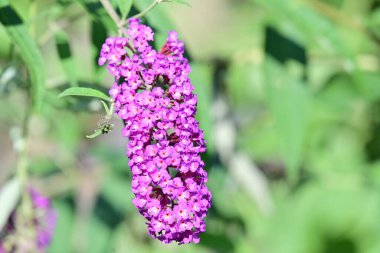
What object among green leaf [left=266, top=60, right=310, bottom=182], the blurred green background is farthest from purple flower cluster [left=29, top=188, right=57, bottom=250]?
green leaf [left=266, top=60, right=310, bottom=182]

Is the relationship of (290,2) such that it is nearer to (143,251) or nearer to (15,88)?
(15,88)

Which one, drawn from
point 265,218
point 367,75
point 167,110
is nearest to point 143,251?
point 265,218

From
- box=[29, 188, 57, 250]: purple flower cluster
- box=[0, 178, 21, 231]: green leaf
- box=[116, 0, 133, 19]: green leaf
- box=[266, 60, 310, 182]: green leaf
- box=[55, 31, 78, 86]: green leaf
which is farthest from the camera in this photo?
box=[266, 60, 310, 182]: green leaf

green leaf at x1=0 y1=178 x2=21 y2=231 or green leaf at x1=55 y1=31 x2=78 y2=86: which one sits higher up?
green leaf at x1=55 y1=31 x2=78 y2=86

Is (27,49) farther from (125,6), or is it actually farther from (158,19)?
(158,19)

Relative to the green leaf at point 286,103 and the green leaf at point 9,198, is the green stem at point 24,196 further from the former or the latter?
the green leaf at point 286,103

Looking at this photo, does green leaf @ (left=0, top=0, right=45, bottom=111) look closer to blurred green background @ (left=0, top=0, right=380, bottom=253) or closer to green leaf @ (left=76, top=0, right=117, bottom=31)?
blurred green background @ (left=0, top=0, right=380, bottom=253)
